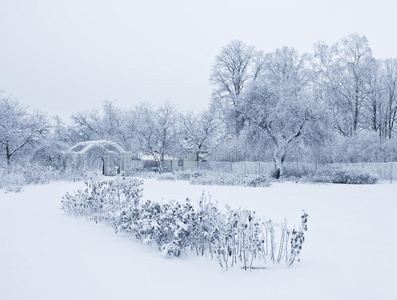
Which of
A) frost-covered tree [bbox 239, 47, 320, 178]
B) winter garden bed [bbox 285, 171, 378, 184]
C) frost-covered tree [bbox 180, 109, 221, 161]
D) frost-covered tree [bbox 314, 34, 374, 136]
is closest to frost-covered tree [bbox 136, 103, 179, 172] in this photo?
frost-covered tree [bbox 180, 109, 221, 161]

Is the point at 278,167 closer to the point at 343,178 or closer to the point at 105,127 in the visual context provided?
the point at 343,178

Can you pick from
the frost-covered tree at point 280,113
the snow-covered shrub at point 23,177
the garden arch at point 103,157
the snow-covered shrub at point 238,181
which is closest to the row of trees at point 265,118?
the frost-covered tree at point 280,113

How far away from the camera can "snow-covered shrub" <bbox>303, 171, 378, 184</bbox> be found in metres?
18.3

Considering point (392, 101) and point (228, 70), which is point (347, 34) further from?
point (228, 70)

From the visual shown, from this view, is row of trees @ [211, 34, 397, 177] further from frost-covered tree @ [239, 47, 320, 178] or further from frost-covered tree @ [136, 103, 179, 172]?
frost-covered tree @ [136, 103, 179, 172]

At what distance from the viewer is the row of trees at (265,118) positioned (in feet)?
69.2

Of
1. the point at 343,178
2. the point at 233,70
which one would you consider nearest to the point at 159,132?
the point at 233,70

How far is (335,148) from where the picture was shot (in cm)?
2073

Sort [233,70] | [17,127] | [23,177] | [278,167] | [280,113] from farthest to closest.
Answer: [233,70] < [17,127] < [278,167] < [280,113] < [23,177]

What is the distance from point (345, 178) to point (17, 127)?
2316 cm

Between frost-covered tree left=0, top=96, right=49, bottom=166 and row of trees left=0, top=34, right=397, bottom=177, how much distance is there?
0.07 m

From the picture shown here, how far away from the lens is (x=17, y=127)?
2505cm

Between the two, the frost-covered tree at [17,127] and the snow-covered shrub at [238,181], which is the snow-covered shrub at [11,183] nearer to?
the snow-covered shrub at [238,181]

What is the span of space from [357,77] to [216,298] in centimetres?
2827
